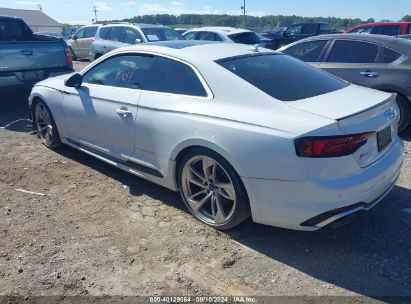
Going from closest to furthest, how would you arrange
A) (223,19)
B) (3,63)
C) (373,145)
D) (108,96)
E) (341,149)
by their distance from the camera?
1. (341,149)
2. (373,145)
3. (108,96)
4. (3,63)
5. (223,19)

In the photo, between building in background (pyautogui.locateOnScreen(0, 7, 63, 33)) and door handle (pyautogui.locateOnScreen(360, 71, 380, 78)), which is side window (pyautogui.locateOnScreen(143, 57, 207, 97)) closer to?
door handle (pyautogui.locateOnScreen(360, 71, 380, 78))

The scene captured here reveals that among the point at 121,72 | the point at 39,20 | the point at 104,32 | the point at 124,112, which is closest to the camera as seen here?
the point at 124,112

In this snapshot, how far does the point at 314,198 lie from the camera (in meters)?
2.88

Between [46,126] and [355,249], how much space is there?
14.5 ft

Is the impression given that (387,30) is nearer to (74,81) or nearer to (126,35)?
(126,35)

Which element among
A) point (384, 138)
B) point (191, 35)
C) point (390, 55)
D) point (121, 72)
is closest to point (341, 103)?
point (384, 138)

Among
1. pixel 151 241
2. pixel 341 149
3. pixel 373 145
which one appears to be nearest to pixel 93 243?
pixel 151 241

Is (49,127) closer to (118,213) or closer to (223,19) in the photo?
(118,213)

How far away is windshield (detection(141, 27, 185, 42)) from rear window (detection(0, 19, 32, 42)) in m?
3.80

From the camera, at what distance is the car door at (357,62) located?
6289 mm

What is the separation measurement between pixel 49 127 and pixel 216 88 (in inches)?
122

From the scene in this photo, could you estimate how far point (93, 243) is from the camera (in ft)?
11.2

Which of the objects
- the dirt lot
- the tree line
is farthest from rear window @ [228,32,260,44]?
the tree line

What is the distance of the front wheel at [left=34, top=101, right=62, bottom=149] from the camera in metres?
5.42
